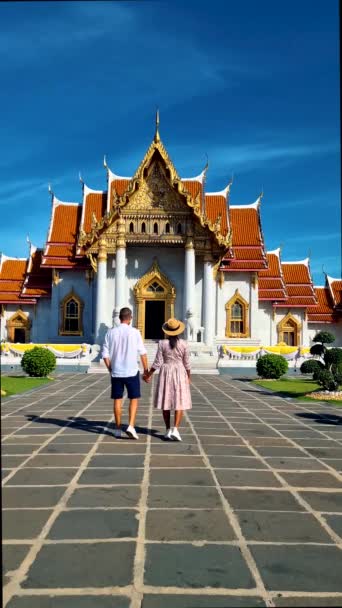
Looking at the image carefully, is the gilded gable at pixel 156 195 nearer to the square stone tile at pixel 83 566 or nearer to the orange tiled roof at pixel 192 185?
the orange tiled roof at pixel 192 185

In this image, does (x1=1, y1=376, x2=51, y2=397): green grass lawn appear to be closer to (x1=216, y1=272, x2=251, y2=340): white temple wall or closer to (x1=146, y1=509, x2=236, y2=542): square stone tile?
(x1=146, y1=509, x2=236, y2=542): square stone tile

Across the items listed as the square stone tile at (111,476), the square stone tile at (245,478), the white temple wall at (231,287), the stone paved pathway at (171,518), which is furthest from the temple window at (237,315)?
the square stone tile at (111,476)

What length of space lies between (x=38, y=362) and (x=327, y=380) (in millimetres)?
8410

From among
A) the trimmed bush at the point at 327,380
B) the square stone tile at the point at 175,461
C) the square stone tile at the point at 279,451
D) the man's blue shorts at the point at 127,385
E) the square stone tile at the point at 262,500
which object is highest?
the man's blue shorts at the point at 127,385

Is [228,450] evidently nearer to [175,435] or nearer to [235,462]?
[235,462]

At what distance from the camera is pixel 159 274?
86.6 ft

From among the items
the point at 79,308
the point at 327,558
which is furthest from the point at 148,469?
the point at 79,308

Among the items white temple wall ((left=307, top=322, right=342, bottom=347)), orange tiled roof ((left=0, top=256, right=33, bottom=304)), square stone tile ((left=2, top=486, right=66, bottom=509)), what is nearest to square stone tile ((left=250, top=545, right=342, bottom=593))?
square stone tile ((left=2, top=486, right=66, bottom=509))

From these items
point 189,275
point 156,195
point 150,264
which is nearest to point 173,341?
point 189,275

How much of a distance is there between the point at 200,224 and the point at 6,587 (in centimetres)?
2333

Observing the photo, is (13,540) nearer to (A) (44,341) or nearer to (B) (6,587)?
(B) (6,587)

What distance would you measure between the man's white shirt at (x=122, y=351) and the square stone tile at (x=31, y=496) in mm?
2510

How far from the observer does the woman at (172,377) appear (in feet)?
22.6

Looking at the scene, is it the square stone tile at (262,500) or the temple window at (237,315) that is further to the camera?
the temple window at (237,315)
